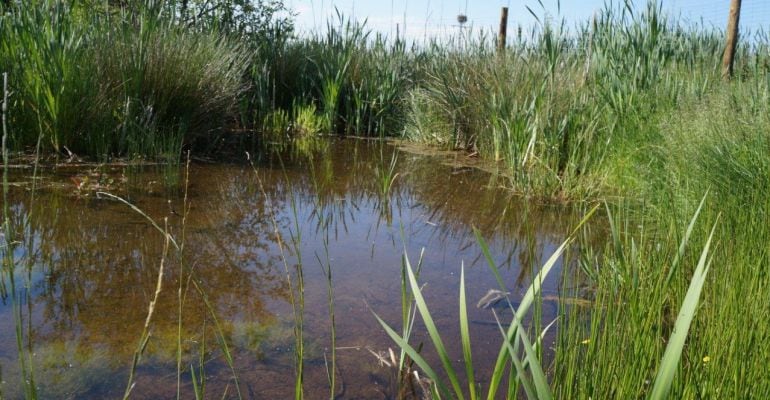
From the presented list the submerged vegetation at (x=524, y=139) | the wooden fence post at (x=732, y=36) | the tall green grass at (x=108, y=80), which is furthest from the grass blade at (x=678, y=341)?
the wooden fence post at (x=732, y=36)

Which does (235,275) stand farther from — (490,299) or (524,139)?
(524,139)

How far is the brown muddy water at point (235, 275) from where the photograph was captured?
1.86 meters

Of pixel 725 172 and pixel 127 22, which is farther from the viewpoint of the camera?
pixel 127 22

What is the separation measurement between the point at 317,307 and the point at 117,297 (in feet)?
2.43

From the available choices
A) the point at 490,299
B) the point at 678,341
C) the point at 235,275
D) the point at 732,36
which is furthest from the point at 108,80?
the point at 732,36

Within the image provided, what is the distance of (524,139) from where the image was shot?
4.84m

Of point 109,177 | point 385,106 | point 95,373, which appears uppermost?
point 385,106

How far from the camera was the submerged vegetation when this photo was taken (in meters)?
1.30

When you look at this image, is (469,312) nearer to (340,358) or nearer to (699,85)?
(340,358)

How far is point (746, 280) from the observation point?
1598mm

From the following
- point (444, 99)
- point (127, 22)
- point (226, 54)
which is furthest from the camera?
point (444, 99)

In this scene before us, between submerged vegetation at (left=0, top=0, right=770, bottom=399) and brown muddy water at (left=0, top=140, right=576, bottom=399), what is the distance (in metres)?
0.06

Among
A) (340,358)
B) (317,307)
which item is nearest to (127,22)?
(317,307)

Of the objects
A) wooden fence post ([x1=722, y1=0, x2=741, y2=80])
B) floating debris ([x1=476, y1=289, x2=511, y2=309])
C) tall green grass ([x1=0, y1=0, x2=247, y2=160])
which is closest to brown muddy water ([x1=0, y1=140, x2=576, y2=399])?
floating debris ([x1=476, y1=289, x2=511, y2=309])
